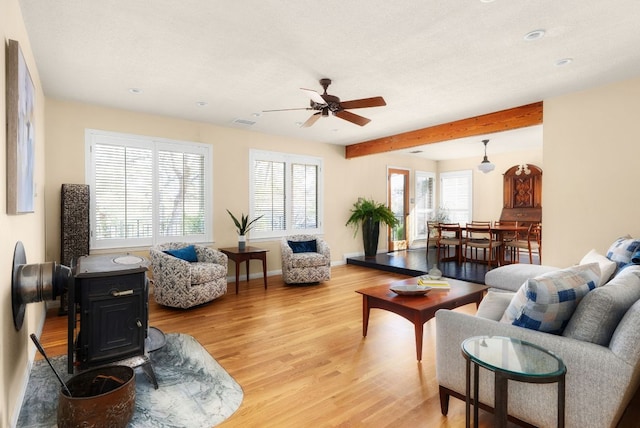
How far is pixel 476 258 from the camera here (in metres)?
7.15

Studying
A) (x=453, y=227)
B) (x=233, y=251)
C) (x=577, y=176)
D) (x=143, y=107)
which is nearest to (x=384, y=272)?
(x=453, y=227)

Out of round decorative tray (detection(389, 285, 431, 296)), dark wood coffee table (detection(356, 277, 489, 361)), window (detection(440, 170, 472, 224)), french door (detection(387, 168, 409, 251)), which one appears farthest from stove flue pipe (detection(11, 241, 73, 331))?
window (detection(440, 170, 472, 224))

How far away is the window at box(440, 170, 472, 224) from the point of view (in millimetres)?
9555

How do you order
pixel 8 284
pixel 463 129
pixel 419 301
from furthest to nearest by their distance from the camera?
pixel 463 129 → pixel 419 301 → pixel 8 284

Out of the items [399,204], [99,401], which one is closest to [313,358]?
→ [99,401]

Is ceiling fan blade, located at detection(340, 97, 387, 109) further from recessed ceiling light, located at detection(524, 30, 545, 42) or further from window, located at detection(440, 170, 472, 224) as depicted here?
window, located at detection(440, 170, 472, 224)

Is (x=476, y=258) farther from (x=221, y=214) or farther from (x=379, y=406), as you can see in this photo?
(x=379, y=406)

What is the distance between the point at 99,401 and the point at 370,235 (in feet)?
20.5

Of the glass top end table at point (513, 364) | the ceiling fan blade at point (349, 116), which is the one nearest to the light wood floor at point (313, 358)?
the glass top end table at point (513, 364)

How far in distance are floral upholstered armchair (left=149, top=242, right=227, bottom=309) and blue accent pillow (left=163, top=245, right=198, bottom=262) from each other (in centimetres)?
3

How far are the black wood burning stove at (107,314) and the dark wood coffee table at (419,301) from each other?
190cm

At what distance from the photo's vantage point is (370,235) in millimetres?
7625

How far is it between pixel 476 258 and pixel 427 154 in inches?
121

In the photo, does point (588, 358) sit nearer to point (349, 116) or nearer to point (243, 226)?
point (349, 116)
